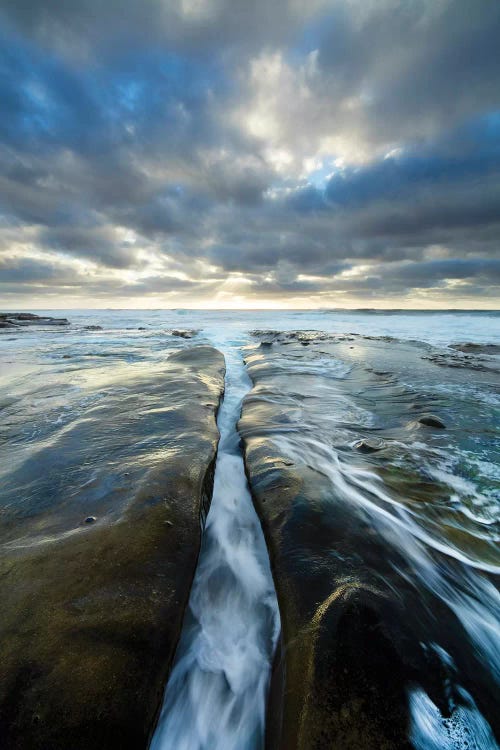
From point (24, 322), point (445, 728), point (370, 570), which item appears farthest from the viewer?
point (24, 322)

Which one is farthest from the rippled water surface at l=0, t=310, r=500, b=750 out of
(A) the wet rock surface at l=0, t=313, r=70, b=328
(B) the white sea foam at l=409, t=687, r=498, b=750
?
(A) the wet rock surface at l=0, t=313, r=70, b=328

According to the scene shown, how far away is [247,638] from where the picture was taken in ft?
6.35

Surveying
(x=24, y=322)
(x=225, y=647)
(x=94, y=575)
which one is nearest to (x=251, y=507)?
(x=225, y=647)

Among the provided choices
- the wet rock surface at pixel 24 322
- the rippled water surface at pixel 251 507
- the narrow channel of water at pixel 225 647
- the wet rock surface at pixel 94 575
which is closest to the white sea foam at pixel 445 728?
the rippled water surface at pixel 251 507

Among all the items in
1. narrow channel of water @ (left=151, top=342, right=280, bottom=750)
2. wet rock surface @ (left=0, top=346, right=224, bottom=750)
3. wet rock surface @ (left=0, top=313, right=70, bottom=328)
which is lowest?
narrow channel of water @ (left=151, top=342, right=280, bottom=750)

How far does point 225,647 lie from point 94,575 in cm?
92

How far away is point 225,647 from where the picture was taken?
189 cm

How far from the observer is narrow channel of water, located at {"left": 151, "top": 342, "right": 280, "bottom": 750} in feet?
5.09

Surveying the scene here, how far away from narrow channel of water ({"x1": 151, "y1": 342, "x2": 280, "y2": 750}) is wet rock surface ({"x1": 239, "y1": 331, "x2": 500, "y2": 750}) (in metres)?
0.19

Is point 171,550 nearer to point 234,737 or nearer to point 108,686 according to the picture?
point 108,686

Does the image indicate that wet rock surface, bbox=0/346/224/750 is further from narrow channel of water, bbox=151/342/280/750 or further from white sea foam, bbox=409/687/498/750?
white sea foam, bbox=409/687/498/750

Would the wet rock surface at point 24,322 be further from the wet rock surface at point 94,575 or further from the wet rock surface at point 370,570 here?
the wet rock surface at point 370,570

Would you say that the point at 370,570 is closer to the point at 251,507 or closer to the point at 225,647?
the point at 225,647

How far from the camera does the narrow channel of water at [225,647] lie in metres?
1.55
